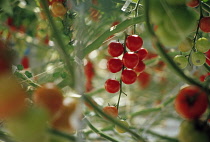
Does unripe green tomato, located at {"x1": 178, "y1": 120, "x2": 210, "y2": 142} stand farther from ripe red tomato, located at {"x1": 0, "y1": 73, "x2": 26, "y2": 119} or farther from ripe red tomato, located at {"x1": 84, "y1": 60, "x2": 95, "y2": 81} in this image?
ripe red tomato, located at {"x1": 84, "y1": 60, "x2": 95, "y2": 81}

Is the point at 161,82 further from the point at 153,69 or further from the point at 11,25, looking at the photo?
the point at 11,25

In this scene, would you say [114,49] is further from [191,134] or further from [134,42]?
[191,134]

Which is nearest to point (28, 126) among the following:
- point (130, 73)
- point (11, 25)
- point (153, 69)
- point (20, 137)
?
point (20, 137)

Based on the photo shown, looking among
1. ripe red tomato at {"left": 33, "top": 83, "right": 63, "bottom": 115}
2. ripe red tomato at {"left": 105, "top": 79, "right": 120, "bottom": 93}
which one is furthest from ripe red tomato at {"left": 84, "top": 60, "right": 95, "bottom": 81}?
ripe red tomato at {"left": 33, "top": 83, "right": 63, "bottom": 115}

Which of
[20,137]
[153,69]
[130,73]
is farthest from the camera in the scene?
[153,69]

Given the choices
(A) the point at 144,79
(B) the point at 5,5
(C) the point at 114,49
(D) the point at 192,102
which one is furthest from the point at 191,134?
(A) the point at 144,79

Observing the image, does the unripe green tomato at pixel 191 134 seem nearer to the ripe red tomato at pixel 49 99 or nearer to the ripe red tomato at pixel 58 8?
the ripe red tomato at pixel 49 99
